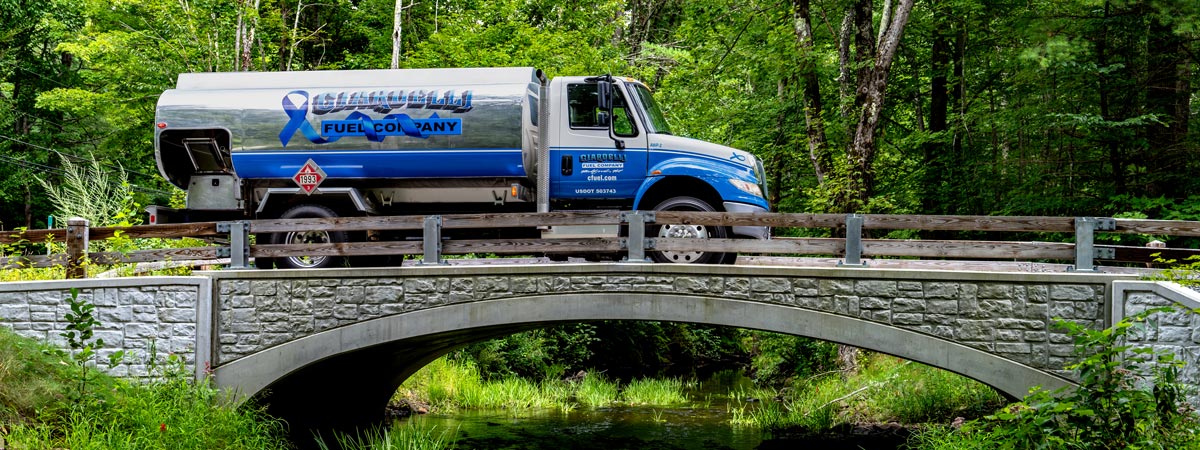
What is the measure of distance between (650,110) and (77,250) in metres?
6.69

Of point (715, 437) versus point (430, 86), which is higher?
point (430, 86)

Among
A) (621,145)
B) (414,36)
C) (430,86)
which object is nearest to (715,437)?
(621,145)

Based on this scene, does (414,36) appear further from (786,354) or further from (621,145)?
(621,145)

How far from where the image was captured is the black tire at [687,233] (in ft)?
37.6

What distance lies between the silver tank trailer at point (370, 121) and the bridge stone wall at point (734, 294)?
129cm

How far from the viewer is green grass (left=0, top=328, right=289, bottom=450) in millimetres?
9820

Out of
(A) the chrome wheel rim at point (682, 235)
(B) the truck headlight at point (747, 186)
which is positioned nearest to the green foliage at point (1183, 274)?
(B) the truck headlight at point (747, 186)

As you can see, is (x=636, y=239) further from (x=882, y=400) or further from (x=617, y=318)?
(x=882, y=400)

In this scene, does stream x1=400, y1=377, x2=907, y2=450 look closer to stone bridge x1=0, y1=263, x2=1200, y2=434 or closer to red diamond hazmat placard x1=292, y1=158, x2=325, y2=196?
stone bridge x1=0, y1=263, x2=1200, y2=434

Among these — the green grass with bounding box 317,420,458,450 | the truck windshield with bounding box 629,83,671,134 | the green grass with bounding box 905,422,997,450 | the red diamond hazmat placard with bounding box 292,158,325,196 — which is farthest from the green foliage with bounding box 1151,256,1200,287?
the red diamond hazmat placard with bounding box 292,158,325,196

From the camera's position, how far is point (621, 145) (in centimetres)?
1170

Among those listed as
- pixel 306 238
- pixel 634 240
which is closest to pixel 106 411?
pixel 306 238

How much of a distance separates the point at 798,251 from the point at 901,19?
→ 679cm

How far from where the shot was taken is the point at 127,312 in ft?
38.4
